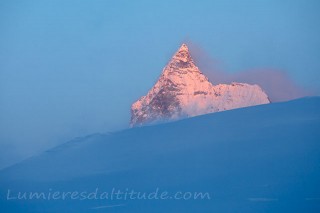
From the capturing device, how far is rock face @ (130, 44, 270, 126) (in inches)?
3415

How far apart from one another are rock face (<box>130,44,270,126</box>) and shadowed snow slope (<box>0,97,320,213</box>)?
7522 cm

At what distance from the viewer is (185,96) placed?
90.1m

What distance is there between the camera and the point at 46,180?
874 cm

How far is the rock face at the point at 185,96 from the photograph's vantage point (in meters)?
86.8

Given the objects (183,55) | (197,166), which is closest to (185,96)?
(183,55)

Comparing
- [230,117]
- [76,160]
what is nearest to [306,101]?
[230,117]

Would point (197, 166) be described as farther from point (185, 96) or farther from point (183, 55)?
point (183, 55)

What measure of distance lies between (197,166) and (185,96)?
3229 inches

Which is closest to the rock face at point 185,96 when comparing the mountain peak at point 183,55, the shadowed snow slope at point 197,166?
the mountain peak at point 183,55

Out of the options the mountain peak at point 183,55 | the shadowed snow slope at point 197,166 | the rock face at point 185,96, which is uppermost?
the mountain peak at point 183,55

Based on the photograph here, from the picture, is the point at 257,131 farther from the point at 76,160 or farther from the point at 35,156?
the point at 35,156

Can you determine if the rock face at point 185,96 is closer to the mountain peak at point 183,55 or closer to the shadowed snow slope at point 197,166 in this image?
the mountain peak at point 183,55

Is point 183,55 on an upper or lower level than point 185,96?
upper

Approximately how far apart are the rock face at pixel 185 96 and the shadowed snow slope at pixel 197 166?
75.2 metres
